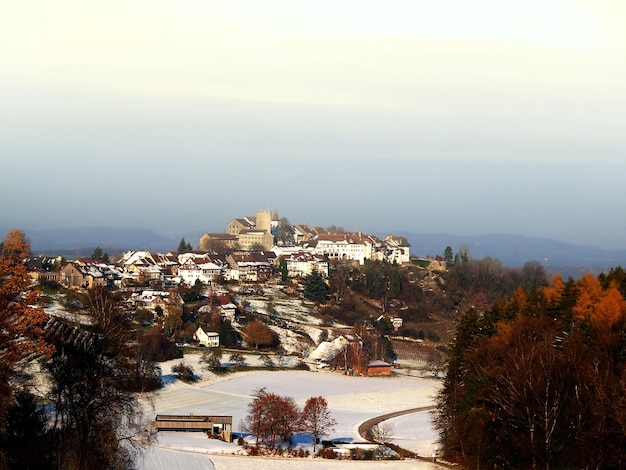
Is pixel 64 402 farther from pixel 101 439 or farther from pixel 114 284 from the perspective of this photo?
pixel 114 284

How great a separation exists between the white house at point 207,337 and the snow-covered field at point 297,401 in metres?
6.27

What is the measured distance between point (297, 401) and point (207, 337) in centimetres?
2037

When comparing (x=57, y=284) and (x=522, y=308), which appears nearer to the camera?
(x=522, y=308)

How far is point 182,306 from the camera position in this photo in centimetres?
7325

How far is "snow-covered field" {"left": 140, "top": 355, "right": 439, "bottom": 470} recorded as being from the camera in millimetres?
32406

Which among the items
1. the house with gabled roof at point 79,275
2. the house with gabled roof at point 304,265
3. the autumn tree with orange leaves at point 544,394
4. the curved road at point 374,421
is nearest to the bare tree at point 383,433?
the curved road at point 374,421

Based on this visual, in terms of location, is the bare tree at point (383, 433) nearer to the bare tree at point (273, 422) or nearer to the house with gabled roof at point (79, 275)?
the bare tree at point (273, 422)

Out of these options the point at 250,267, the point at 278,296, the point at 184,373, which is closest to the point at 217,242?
the point at 250,267

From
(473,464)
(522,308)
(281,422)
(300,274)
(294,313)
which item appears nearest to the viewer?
(473,464)

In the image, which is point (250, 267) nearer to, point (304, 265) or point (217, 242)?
point (304, 265)

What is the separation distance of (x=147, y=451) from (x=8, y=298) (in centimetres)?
1635

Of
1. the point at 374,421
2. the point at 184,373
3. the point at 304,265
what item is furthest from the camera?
the point at 304,265

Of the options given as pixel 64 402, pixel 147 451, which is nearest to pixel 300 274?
pixel 147 451

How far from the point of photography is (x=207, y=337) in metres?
67.5
